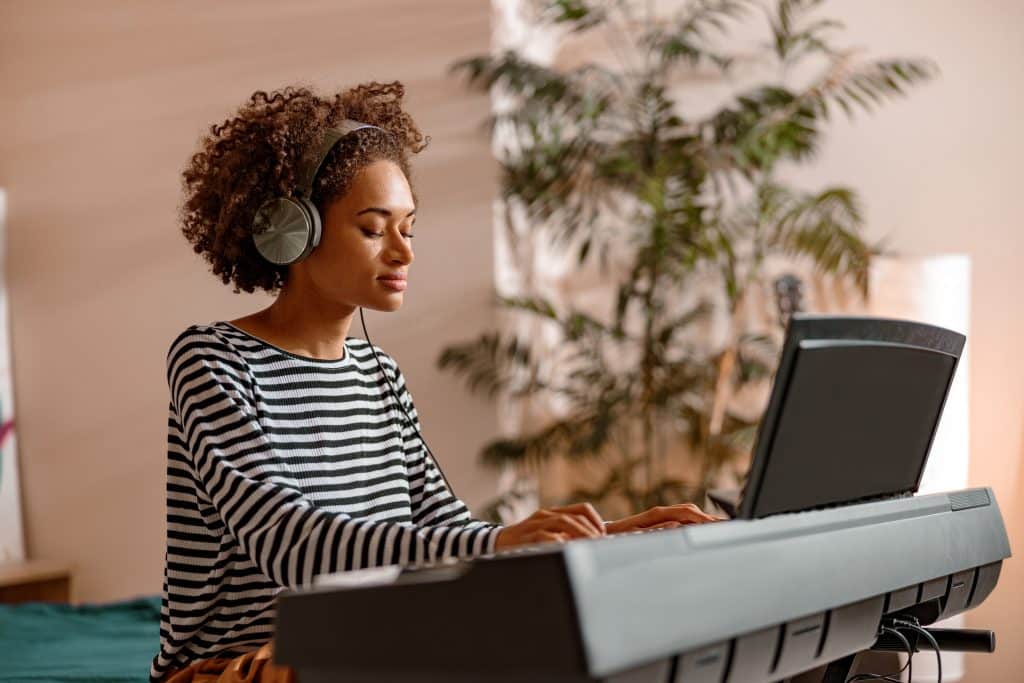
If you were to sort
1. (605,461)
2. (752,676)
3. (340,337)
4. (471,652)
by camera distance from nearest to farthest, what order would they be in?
(471,652) < (752,676) < (340,337) < (605,461)

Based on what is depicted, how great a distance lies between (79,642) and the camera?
270 cm

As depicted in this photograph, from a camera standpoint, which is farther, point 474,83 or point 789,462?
point 474,83

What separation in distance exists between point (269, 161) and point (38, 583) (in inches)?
115

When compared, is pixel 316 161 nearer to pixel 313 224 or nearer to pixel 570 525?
pixel 313 224

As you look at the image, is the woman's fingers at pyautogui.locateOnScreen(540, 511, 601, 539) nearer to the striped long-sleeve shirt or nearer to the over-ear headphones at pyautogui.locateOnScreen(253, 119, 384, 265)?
the striped long-sleeve shirt

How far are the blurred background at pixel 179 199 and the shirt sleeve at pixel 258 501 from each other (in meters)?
2.29

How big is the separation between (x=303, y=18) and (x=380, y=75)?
0.32 meters

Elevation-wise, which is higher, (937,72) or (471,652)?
(937,72)

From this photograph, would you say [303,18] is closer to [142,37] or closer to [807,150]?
Answer: [142,37]

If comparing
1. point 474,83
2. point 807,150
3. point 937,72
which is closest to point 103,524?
point 474,83

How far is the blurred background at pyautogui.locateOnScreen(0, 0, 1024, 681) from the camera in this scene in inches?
146

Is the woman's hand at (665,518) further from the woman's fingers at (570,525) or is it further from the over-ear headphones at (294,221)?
the over-ear headphones at (294,221)

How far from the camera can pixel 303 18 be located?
389 cm

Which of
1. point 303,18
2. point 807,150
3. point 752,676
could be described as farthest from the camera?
point 303,18
